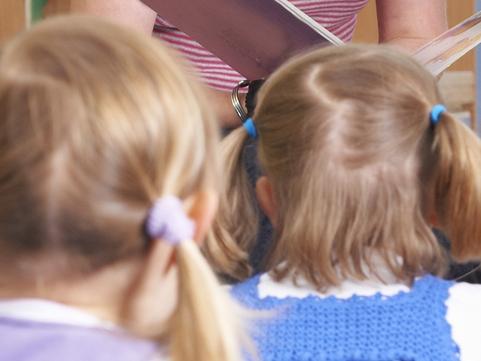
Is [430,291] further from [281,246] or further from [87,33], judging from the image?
[87,33]

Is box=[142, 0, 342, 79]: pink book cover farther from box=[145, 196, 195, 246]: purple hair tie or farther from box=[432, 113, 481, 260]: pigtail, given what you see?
box=[145, 196, 195, 246]: purple hair tie

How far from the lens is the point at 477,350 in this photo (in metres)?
0.87

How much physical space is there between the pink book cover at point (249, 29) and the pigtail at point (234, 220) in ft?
0.31

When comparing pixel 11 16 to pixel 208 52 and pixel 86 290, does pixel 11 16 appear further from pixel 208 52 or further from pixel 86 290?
pixel 86 290

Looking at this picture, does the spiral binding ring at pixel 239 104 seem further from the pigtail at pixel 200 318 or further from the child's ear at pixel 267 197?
the pigtail at pixel 200 318

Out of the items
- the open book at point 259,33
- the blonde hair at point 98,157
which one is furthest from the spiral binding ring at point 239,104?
the blonde hair at point 98,157

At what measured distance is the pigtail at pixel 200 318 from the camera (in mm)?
620

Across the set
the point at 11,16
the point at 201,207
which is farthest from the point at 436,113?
the point at 11,16

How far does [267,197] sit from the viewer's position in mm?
979

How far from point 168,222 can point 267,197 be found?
0.39m

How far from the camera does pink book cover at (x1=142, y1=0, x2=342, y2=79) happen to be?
95 cm

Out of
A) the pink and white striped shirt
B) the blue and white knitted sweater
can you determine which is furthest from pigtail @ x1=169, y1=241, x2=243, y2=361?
the pink and white striped shirt

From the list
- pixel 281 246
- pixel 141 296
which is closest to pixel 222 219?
pixel 281 246

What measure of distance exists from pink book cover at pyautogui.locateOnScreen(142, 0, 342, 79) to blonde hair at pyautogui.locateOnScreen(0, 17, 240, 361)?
319 mm
